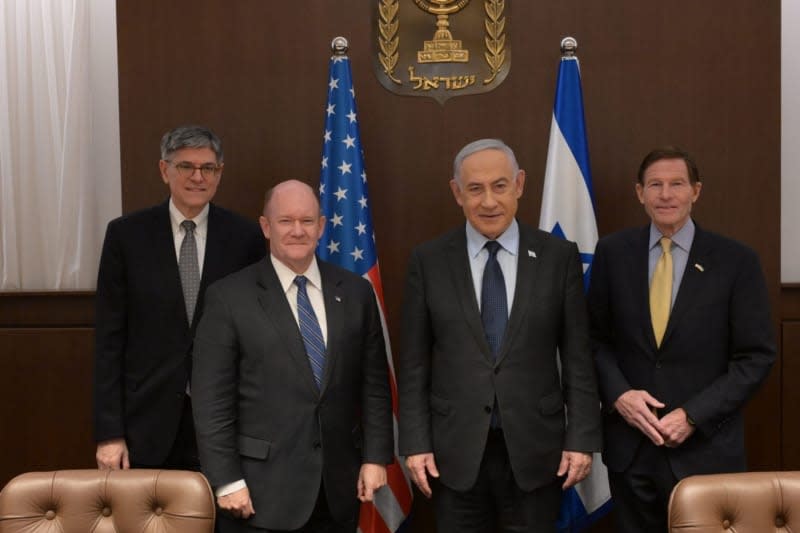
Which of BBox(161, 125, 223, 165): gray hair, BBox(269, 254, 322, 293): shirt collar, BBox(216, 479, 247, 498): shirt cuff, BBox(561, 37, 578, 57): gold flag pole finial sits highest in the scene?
BBox(561, 37, 578, 57): gold flag pole finial

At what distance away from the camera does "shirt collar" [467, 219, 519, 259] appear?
2.63 metres

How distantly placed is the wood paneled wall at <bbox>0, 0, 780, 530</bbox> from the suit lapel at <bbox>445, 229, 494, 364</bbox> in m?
0.93

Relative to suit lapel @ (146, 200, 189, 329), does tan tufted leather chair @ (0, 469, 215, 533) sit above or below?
below

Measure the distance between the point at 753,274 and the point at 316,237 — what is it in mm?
1311

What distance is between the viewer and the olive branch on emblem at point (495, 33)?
350cm

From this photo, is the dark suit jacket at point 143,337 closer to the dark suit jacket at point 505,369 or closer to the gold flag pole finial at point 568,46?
the dark suit jacket at point 505,369

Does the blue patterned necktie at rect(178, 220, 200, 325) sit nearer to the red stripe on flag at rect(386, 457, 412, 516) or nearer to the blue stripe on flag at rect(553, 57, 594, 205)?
the red stripe on flag at rect(386, 457, 412, 516)

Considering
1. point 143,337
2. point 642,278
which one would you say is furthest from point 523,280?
point 143,337

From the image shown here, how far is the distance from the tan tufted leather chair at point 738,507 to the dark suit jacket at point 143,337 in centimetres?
156

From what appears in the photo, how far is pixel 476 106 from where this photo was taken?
11.6 feet

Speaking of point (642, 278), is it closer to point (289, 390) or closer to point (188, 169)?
point (289, 390)

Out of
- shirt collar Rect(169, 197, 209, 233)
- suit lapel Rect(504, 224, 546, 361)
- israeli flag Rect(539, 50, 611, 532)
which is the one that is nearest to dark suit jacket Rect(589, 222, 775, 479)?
suit lapel Rect(504, 224, 546, 361)

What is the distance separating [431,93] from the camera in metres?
3.52

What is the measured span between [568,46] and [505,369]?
57.0 inches
